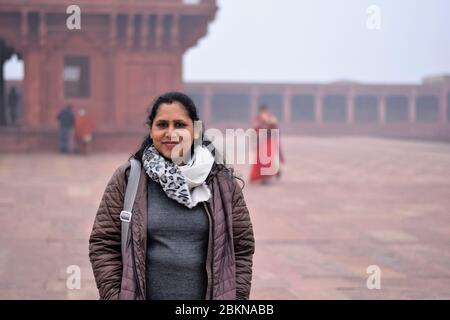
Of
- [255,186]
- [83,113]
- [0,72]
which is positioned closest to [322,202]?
[255,186]

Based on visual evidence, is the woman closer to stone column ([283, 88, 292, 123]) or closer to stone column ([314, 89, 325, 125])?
stone column ([283, 88, 292, 123])

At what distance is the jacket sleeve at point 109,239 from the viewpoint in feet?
6.64

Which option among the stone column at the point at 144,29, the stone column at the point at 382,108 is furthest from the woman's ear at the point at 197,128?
the stone column at the point at 382,108


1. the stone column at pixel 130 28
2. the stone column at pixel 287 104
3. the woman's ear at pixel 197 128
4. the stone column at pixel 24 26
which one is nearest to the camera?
the woman's ear at pixel 197 128

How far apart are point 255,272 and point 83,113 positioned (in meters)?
11.3

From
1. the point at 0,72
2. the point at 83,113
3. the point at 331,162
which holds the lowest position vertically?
the point at 331,162

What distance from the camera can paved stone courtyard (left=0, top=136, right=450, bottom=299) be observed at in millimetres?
4398

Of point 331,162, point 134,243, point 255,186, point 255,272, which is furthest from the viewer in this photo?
point 331,162

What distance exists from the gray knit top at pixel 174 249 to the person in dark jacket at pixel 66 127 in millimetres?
13448

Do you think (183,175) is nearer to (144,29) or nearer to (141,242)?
(141,242)

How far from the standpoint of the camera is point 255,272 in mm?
4781

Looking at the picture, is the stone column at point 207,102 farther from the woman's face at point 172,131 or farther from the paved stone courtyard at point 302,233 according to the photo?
the woman's face at point 172,131

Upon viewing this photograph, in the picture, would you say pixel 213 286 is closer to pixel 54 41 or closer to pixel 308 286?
pixel 308 286

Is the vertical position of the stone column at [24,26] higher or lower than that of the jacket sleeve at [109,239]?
higher
